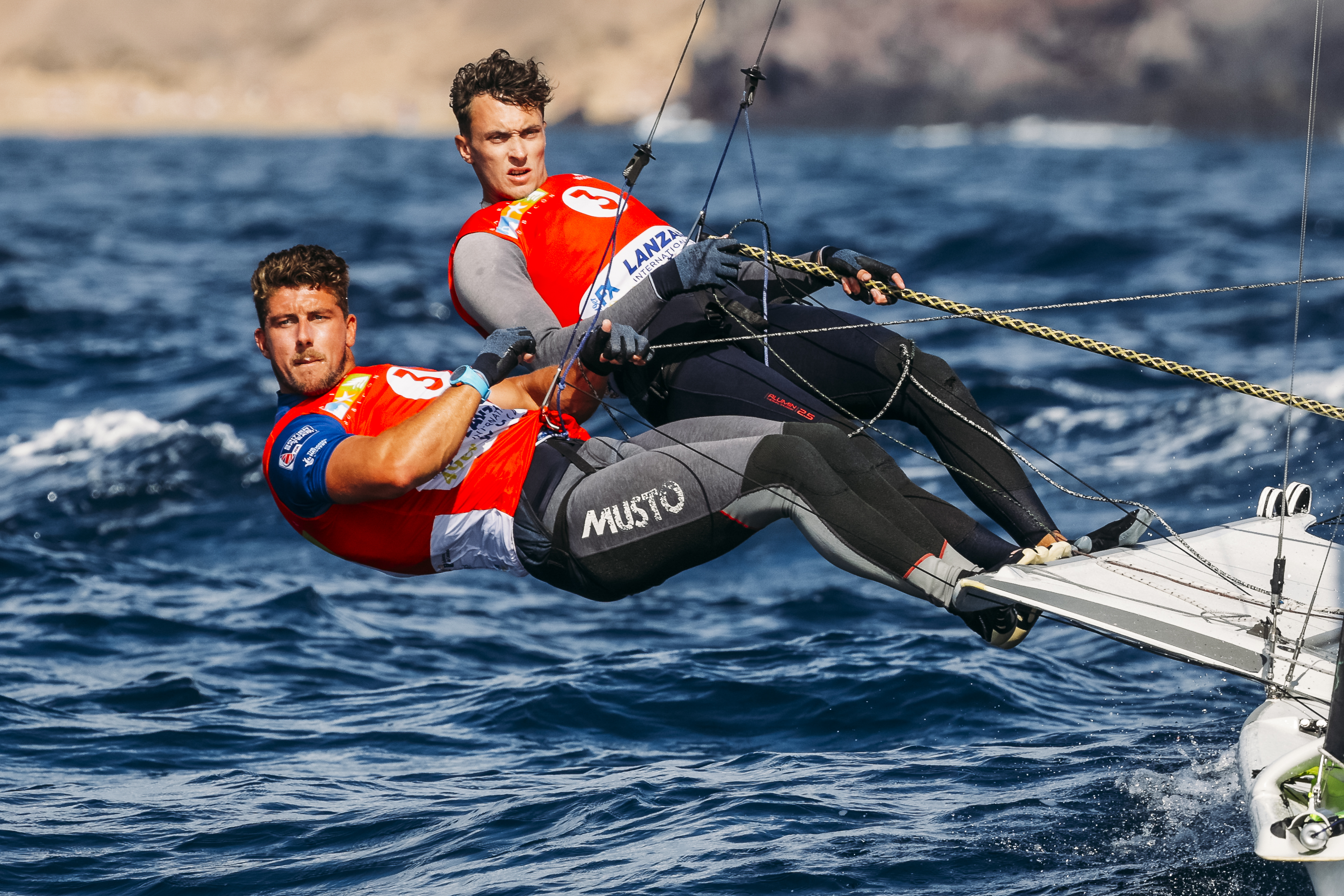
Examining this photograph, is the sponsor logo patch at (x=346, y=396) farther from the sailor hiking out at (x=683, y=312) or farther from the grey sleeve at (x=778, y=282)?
the grey sleeve at (x=778, y=282)

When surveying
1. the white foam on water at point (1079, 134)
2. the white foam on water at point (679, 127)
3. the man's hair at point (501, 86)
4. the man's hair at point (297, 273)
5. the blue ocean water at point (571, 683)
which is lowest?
the blue ocean water at point (571, 683)

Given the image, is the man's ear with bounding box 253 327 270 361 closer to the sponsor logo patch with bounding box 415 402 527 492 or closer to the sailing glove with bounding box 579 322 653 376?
the sponsor logo patch with bounding box 415 402 527 492

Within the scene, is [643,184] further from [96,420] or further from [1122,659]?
[1122,659]

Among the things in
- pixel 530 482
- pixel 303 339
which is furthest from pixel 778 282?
pixel 303 339

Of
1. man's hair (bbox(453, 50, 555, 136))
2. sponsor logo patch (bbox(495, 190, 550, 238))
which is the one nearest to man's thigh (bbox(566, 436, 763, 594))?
sponsor logo patch (bbox(495, 190, 550, 238))

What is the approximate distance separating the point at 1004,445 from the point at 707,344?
93 centimetres

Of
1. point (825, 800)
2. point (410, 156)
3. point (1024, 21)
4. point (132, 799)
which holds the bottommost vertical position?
point (825, 800)

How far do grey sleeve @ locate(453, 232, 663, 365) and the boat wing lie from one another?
121 centimetres

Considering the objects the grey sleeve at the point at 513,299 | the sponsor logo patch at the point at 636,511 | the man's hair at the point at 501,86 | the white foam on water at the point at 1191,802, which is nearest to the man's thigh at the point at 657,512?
the sponsor logo patch at the point at 636,511

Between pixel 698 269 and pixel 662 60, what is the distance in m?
89.7

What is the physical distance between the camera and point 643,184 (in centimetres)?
2844

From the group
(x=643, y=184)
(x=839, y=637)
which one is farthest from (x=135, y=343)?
(x=643, y=184)

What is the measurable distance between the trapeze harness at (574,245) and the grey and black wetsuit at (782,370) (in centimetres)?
7

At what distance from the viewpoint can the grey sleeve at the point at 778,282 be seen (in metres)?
4.24
